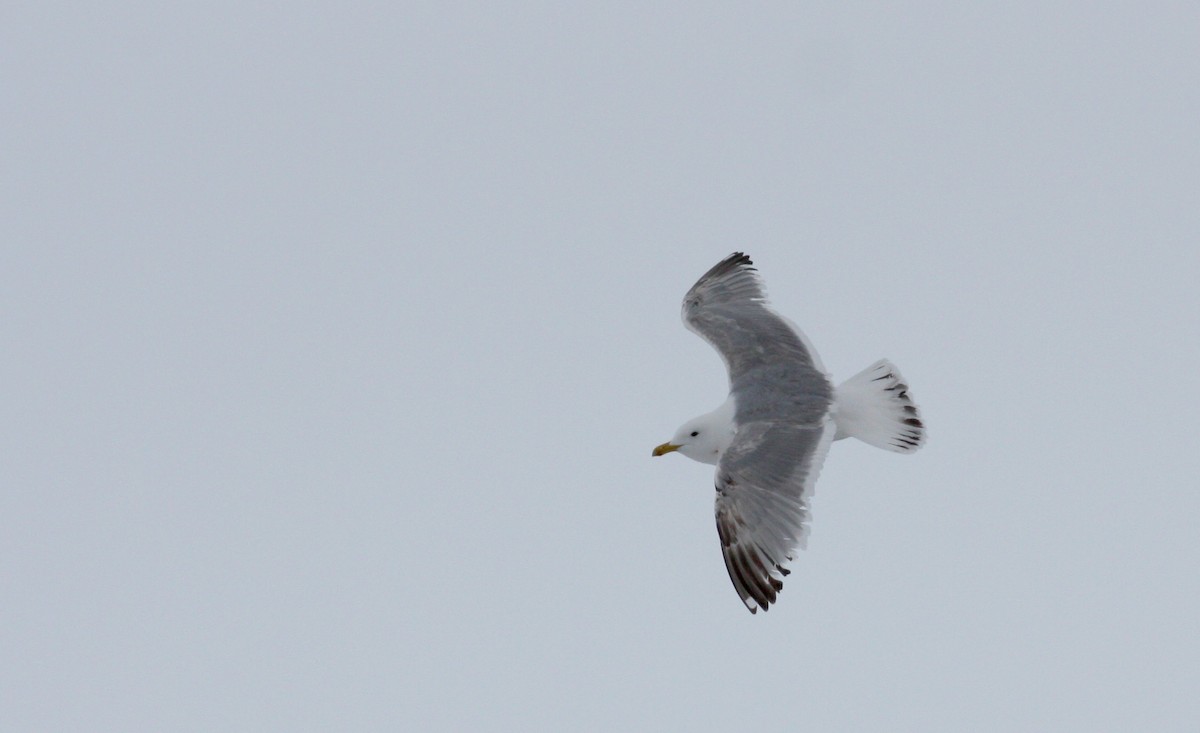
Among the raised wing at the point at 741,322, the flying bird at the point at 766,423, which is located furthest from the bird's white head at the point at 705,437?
the raised wing at the point at 741,322

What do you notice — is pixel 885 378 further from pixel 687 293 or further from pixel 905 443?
pixel 687 293

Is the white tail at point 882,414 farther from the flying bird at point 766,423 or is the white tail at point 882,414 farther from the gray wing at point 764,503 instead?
the gray wing at point 764,503

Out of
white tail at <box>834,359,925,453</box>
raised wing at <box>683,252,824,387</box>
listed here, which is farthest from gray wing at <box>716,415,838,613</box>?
raised wing at <box>683,252,824,387</box>

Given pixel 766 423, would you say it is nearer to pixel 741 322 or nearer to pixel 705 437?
pixel 705 437

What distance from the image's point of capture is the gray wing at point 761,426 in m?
9.44

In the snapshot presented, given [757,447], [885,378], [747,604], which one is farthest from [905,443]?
[747,604]

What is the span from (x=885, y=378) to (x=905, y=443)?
0.54 m

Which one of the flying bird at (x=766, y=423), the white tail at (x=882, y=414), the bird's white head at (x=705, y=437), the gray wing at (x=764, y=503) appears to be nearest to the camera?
the gray wing at (x=764, y=503)

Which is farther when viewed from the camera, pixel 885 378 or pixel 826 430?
pixel 885 378

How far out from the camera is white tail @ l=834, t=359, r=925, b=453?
10.8m

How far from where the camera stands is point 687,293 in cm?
1233

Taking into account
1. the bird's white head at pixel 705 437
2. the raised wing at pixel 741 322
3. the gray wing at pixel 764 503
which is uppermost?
the raised wing at pixel 741 322

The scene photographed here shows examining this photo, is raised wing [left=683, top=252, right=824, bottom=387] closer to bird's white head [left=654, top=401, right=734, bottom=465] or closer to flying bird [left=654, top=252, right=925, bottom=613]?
flying bird [left=654, top=252, right=925, bottom=613]

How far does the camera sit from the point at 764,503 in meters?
9.60
